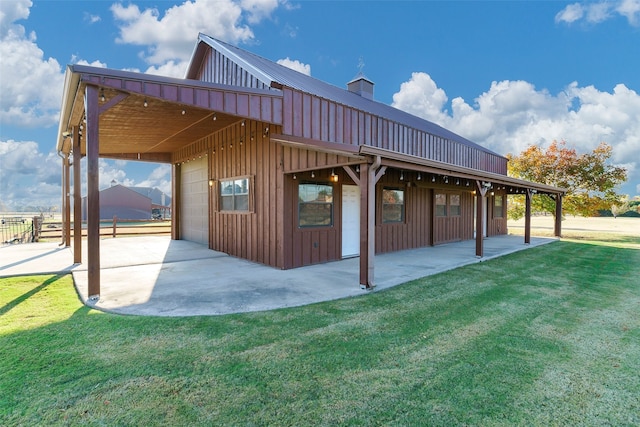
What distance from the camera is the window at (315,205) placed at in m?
7.47

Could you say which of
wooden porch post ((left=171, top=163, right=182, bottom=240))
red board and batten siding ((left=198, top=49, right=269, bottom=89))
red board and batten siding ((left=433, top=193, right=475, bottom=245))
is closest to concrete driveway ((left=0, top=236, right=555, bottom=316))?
red board and batten siding ((left=433, top=193, right=475, bottom=245))

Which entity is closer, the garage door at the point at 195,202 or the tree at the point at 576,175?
the garage door at the point at 195,202

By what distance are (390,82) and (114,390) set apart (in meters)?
19.4

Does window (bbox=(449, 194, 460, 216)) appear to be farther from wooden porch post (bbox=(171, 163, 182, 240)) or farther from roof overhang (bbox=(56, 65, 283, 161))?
wooden porch post (bbox=(171, 163, 182, 240))

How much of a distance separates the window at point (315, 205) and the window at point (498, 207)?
1037 centimetres

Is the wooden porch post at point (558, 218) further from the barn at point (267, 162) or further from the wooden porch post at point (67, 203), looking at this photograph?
the wooden porch post at point (67, 203)

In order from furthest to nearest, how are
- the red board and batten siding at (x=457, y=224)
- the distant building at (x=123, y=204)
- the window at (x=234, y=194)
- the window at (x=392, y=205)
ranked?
the distant building at (x=123, y=204), the red board and batten siding at (x=457, y=224), the window at (x=392, y=205), the window at (x=234, y=194)

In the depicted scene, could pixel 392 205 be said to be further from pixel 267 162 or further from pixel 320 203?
pixel 267 162

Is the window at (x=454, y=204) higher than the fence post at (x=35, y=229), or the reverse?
the window at (x=454, y=204)

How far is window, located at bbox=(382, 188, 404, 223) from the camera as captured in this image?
9.77 meters

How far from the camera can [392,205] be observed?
10.0 metres

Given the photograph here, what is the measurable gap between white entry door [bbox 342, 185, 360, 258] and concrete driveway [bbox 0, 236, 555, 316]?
0.40 m

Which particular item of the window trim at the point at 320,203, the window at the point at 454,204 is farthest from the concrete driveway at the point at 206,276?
the window at the point at 454,204

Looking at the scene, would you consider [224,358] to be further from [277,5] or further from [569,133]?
[569,133]
